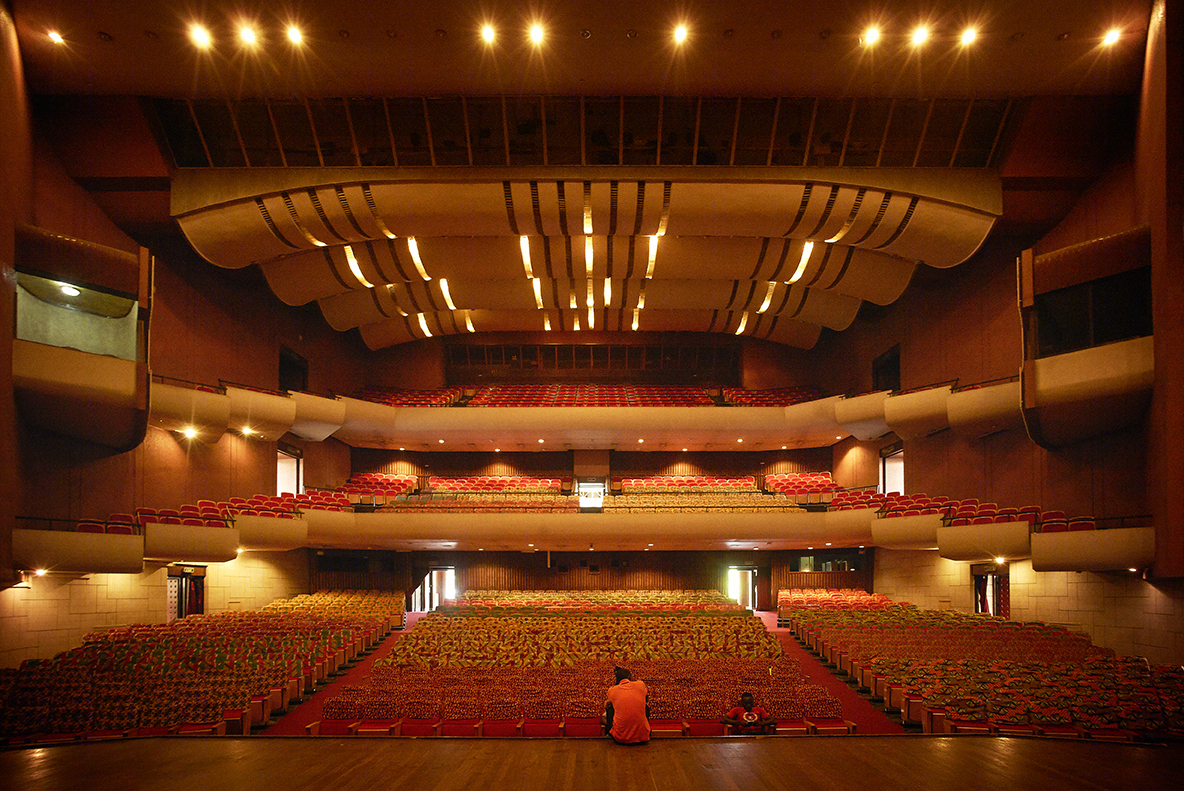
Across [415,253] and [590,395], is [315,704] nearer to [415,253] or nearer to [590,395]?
[415,253]

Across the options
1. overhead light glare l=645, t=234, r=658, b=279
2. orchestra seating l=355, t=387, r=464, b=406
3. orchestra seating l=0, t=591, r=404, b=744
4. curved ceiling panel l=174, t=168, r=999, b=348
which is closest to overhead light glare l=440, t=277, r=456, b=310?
curved ceiling panel l=174, t=168, r=999, b=348

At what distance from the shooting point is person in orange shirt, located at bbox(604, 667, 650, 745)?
21.7ft

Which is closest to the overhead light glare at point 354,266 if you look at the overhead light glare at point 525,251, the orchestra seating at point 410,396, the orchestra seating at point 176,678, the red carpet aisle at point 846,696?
the overhead light glare at point 525,251

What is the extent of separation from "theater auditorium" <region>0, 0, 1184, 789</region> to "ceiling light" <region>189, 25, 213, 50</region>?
1.1 inches

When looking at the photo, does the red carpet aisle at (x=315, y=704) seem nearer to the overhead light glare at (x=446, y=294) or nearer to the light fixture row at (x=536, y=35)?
the overhead light glare at (x=446, y=294)

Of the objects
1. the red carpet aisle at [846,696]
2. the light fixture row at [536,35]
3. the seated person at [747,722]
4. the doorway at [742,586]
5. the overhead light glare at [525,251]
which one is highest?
the light fixture row at [536,35]

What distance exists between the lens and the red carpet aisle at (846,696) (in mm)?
8688

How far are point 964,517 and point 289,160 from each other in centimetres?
1266

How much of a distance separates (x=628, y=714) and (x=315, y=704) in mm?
4995

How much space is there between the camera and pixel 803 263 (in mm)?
16312

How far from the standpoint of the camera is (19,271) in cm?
1089

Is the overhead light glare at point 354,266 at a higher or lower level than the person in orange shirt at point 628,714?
higher

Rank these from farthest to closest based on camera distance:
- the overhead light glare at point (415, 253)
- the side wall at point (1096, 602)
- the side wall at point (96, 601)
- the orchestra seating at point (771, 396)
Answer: the orchestra seating at point (771, 396) → the overhead light glare at point (415, 253) → the side wall at point (96, 601) → the side wall at point (1096, 602)

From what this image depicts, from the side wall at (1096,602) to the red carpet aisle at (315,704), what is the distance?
10113 mm
